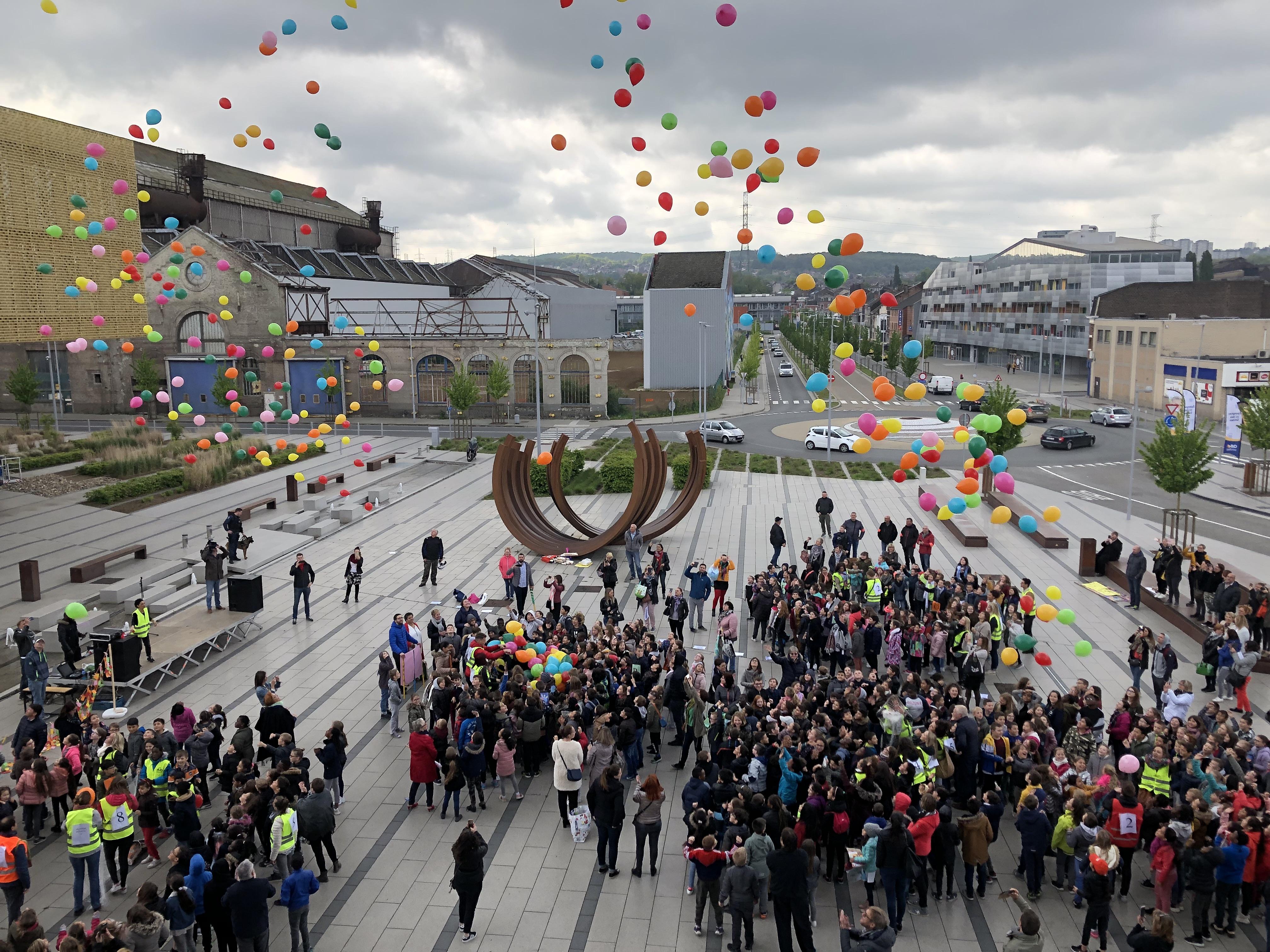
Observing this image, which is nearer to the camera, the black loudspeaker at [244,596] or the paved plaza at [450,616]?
the paved plaza at [450,616]

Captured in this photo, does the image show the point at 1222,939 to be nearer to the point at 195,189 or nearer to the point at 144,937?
the point at 144,937

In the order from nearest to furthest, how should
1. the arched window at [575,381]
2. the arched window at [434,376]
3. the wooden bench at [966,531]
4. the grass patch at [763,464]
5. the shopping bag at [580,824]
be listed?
the shopping bag at [580,824]
the wooden bench at [966,531]
the grass patch at [763,464]
the arched window at [434,376]
the arched window at [575,381]

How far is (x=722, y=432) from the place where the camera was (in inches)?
1752

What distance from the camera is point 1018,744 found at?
1018cm

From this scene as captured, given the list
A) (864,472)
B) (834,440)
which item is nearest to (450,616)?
(864,472)

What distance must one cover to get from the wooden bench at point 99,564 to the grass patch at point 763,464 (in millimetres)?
21279

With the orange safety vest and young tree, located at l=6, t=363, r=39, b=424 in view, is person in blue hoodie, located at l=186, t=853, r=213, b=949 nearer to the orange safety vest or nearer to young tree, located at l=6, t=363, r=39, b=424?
the orange safety vest

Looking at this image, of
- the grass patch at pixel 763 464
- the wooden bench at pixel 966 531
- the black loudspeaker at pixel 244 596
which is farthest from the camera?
the grass patch at pixel 763 464

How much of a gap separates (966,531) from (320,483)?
20633 mm

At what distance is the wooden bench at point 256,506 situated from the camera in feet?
89.3

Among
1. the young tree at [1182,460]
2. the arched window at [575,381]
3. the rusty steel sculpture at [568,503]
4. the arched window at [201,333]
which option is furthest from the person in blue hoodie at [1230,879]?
the arched window at [201,333]

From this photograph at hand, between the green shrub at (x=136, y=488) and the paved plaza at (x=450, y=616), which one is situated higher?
the green shrub at (x=136, y=488)

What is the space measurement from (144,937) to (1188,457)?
25.5 meters

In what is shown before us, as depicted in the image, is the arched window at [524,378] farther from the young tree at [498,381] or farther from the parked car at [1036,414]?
the parked car at [1036,414]
